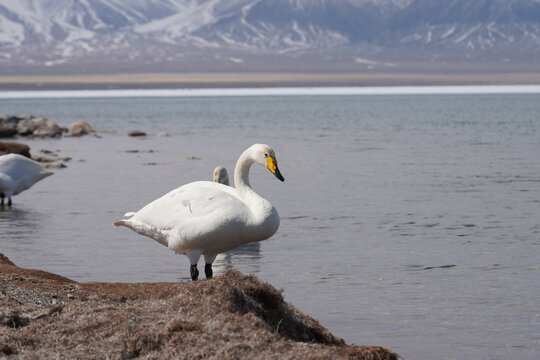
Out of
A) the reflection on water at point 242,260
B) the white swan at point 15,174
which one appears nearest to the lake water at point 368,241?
the reflection on water at point 242,260

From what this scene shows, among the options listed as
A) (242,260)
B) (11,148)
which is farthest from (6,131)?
(242,260)

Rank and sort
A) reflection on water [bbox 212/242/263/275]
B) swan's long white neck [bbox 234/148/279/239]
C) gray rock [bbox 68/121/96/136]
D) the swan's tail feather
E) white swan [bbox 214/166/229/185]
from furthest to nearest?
1. gray rock [bbox 68/121/96/136]
2. white swan [bbox 214/166/229/185]
3. reflection on water [bbox 212/242/263/275]
4. the swan's tail feather
5. swan's long white neck [bbox 234/148/279/239]

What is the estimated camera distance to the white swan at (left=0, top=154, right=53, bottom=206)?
1862cm

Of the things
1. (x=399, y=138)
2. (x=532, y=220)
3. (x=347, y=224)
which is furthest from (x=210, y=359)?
(x=399, y=138)

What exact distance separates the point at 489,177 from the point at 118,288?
15.6 meters

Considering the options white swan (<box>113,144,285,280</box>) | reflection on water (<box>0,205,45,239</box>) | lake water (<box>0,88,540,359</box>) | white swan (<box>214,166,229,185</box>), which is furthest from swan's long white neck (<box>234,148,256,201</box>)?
reflection on water (<box>0,205,45,239</box>)

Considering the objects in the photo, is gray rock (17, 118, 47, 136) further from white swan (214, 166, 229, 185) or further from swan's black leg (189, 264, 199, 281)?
swan's black leg (189, 264, 199, 281)

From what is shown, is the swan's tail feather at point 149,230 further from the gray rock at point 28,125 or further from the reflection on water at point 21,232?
the gray rock at point 28,125

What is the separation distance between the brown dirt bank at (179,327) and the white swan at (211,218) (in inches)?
54.6

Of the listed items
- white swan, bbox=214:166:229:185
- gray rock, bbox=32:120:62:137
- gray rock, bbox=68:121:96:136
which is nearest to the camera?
white swan, bbox=214:166:229:185

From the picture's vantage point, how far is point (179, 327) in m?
6.42

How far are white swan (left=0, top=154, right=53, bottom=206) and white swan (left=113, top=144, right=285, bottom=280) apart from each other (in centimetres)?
940

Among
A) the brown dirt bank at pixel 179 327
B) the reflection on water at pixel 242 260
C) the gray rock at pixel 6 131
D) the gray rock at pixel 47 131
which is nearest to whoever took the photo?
the brown dirt bank at pixel 179 327

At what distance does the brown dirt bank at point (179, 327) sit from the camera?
6.18m
